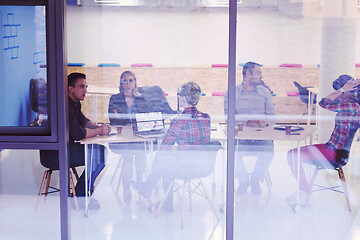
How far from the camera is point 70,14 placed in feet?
13.0

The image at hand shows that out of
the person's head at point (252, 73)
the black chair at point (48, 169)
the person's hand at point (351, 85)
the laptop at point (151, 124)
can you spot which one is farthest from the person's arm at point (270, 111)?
the black chair at point (48, 169)

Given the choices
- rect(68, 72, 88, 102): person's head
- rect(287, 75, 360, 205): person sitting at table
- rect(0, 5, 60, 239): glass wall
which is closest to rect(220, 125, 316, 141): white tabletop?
rect(287, 75, 360, 205): person sitting at table

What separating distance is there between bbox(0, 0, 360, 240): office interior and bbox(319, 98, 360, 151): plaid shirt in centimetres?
6

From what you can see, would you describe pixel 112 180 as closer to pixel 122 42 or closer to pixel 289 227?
pixel 122 42

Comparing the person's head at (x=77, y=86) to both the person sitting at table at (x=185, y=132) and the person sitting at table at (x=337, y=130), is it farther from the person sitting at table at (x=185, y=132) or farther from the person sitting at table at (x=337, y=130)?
the person sitting at table at (x=337, y=130)

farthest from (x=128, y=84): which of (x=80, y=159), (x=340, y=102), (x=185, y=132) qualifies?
(x=340, y=102)

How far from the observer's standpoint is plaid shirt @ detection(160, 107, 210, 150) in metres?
4.19

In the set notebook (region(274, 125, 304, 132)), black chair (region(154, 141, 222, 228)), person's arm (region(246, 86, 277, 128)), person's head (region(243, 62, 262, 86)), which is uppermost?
person's head (region(243, 62, 262, 86))

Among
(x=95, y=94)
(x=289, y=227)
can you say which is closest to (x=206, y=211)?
(x=289, y=227)

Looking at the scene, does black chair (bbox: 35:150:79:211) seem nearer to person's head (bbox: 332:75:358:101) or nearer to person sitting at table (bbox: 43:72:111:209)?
person sitting at table (bbox: 43:72:111:209)

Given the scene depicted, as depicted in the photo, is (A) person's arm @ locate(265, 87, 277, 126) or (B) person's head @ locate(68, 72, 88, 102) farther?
(A) person's arm @ locate(265, 87, 277, 126)

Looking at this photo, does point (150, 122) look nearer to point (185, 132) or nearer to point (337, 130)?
point (185, 132)

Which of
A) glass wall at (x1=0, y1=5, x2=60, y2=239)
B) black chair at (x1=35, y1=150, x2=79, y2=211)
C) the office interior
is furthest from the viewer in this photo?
the office interior

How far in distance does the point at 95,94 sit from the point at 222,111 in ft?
3.17
